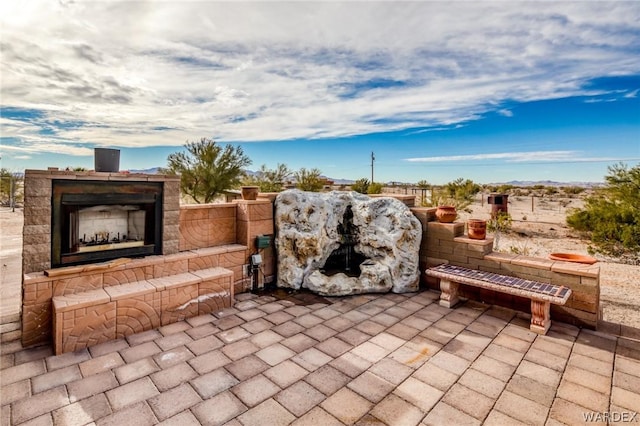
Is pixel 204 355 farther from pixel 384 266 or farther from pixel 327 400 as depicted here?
pixel 384 266

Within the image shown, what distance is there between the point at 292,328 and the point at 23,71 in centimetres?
465

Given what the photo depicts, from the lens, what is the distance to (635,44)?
4773mm

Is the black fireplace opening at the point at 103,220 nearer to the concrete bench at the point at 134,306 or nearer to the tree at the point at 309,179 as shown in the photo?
the concrete bench at the point at 134,306

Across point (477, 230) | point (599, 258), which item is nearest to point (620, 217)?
point (599, 258)

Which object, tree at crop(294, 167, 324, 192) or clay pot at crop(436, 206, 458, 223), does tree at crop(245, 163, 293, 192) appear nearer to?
tree at crop(294, 167, 324, 192)

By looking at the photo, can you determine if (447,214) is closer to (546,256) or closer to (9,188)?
(546,256)

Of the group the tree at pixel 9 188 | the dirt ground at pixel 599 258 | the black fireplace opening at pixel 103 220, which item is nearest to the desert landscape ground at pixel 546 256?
the dirt ground at pixel 599 258

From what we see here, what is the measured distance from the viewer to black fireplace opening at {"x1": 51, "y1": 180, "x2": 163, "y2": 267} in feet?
11.1

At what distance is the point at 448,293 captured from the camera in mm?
4297

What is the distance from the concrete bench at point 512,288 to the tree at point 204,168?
1038 cm

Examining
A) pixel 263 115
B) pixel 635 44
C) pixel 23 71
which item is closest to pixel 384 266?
pixel 635 44

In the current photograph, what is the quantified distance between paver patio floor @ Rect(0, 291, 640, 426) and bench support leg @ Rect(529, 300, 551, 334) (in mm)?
105

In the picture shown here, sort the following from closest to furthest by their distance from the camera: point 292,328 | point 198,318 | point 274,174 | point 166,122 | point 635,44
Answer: point 292,328, point 198,318, point 635,44, point 166,122, point 274,174

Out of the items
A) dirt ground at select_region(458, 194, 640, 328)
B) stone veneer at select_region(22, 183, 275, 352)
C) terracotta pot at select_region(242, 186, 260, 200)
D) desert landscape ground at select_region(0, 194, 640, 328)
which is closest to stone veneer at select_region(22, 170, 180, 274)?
stone veneer at select_region(22, 183, 275, 352)
